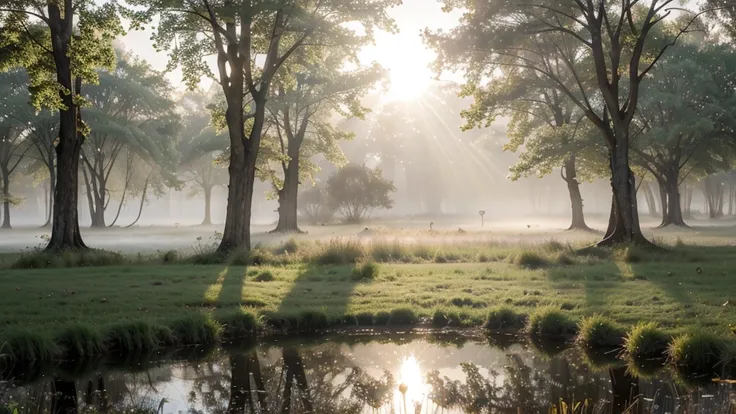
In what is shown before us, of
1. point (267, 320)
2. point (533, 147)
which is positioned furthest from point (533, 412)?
point (533, 147)

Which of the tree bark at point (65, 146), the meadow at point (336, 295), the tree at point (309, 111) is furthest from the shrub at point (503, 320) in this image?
the tree at point (309, 111)

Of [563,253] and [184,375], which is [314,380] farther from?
[563,253]

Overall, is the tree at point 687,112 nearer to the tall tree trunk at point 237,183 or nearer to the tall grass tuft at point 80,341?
the tall tree trunk at point 237,183

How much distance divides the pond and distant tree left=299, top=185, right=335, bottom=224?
51.2 m

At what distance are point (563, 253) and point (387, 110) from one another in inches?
2584

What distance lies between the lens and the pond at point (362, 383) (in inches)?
320

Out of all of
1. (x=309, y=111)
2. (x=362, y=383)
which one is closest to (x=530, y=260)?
(x=362, y=383)

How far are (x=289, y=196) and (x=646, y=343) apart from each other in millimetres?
33889

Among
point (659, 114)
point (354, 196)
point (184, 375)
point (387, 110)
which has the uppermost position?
point (387, 110)

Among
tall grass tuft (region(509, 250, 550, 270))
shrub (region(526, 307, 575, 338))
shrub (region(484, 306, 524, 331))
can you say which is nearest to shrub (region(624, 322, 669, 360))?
shrub (region(526, 307, 575, 338))

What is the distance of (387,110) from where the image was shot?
281ft

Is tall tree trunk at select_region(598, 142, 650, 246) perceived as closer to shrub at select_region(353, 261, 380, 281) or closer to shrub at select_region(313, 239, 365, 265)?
shrub at select_region(313, 239, 365, 265)

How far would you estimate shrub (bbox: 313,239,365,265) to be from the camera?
2150cm

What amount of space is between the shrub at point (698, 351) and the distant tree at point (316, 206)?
52.5m
